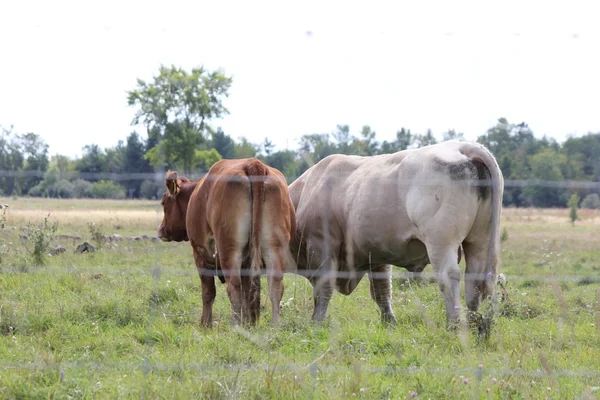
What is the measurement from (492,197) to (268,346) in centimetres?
202

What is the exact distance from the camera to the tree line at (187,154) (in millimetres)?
4605

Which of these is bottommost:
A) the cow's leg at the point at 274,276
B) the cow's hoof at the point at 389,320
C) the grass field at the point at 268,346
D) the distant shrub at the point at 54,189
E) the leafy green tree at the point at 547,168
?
the cow's hoof at the point at 389,320

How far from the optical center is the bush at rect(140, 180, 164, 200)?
620cm

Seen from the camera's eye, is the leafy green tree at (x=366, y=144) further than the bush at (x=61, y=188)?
Yes

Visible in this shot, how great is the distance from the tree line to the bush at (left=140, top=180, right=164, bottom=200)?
1cm

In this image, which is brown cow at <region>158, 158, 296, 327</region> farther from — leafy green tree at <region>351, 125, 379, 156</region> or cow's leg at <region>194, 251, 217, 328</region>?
leafy green tree at <region>351, 125, 379, 156</region>

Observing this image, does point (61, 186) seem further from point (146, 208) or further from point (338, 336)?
point (338, 336)

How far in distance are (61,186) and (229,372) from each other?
2.04 meters

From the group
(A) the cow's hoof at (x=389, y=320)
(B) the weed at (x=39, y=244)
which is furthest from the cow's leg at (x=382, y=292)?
(B) the weed at (x=39, y=244)

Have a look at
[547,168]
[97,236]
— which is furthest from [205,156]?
[547,168]

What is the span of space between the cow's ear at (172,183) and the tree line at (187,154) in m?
0.12

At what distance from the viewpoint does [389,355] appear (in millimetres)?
4695

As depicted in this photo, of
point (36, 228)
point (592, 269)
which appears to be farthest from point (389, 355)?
point (592, 269)

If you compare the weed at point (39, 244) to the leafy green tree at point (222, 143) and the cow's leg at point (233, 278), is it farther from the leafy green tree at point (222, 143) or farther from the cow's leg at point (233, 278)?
the cow's leg at point (233, 278)
